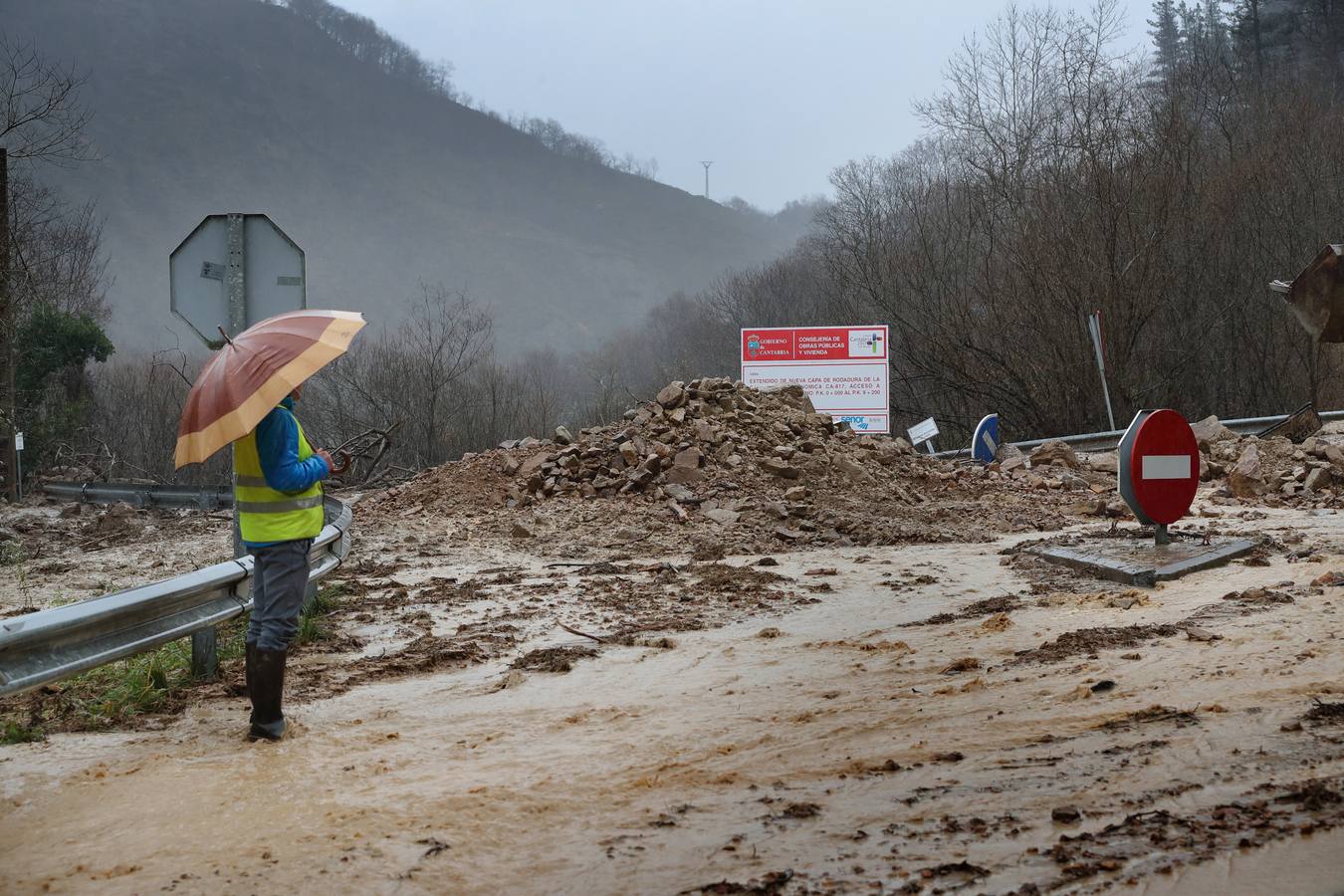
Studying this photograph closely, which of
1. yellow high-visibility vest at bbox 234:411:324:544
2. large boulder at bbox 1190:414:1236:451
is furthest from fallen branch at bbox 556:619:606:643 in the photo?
large boulder at bbox 1190:414:1236:451

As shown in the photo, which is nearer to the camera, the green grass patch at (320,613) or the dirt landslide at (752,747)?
the dirt landslide at (752,747)

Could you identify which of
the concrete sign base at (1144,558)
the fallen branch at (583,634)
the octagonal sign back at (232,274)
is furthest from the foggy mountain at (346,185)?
the concrete sign base at (1144,558)

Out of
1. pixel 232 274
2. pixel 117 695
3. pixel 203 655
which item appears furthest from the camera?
pixel 232 274

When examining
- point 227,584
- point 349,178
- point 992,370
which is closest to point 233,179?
point 349,178

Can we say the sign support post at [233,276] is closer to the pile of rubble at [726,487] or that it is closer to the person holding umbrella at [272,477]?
the person holding umbrella at [272,477]

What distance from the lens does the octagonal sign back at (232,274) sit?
702cm

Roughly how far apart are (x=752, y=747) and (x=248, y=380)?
→ 8.85 feet

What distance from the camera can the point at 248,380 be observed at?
195 inches

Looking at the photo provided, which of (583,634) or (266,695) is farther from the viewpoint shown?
(583,634)

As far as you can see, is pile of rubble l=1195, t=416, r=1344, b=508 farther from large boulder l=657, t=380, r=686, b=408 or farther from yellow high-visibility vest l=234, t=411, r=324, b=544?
yellow high-visibility vest l=234, t=411, r=324, b=544

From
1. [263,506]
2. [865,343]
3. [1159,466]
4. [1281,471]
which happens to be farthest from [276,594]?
Result: [865,343]

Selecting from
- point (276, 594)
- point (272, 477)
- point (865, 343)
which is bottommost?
point (276, 594)

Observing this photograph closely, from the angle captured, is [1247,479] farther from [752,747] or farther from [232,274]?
[232,274]

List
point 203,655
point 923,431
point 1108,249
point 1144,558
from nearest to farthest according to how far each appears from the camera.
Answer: point 203,655 < point 1144,558 < point 923,431 < point 1108,249
